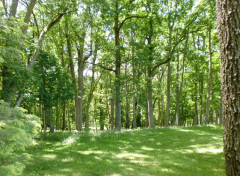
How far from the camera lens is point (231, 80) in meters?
4.20

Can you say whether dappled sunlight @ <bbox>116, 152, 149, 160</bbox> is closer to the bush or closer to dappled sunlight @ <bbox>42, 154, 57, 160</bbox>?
dappled sunlight @ <bbox>42, 154, 57, 160</bbox>

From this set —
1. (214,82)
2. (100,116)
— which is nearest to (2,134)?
(214,82)

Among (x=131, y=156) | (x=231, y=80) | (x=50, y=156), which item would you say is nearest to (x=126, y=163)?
(x=131, y=156)

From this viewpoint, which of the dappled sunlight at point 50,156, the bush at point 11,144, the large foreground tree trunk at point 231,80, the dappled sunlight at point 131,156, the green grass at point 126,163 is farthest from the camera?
the dappled sunlight at point 50,156

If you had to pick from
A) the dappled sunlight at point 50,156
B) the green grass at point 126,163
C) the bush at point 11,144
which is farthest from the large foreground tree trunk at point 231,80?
the dappled sunlight at point 50,156

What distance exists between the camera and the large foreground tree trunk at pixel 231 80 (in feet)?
13.6

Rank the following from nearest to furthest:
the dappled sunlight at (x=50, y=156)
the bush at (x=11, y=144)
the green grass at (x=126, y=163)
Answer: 1. the bush at (x=11, y=144)
2. the green grass at (x=126, y=163)
3. the dappled sunlight at (x=50, y=156)

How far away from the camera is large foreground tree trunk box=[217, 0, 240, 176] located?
13.6ft

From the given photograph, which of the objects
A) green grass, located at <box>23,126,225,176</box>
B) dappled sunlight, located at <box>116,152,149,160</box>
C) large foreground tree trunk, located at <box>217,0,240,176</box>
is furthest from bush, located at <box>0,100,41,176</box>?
dappled sunlight, located at <box>116,152,149,160</box>

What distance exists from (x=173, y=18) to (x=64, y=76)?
1131cm

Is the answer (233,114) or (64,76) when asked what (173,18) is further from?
(233,114)

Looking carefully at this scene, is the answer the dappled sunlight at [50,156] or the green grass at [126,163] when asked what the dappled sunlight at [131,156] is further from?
the dappled sunlight at [50,156]

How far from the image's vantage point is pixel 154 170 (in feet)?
20.5

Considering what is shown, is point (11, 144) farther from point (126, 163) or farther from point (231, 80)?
point (126, 163)
